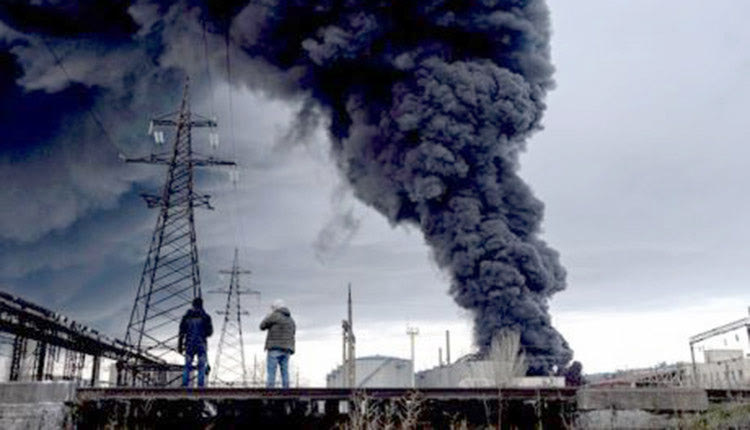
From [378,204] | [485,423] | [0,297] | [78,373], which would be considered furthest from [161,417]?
[78,373]

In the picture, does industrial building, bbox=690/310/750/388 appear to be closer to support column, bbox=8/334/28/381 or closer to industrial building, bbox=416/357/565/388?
industrial building, bbox=416/357/565/388

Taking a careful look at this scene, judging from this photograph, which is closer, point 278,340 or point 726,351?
point 278,340

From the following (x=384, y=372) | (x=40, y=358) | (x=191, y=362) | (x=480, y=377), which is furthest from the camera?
(x=384, y=372)

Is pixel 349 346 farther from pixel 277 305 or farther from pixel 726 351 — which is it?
pixel 726 351

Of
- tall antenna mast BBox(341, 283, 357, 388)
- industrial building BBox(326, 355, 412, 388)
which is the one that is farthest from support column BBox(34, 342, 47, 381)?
industrial building BBox(326, 355, 412, 388)

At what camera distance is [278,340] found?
10.5m

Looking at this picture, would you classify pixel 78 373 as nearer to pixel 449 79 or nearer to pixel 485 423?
pixel 449 79

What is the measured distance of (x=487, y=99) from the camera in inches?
889

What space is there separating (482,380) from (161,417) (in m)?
9.39

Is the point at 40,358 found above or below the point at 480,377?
above

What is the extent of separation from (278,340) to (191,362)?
1647 millimetres

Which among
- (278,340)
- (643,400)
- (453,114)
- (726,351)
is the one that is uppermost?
(453,114)

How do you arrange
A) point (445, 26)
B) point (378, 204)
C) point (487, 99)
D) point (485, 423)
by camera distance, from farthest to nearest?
point (378, 204) → point (445, 26) → point (487, 99) → point (485, 423)

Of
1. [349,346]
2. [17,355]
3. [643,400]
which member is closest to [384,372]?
[349,346]
